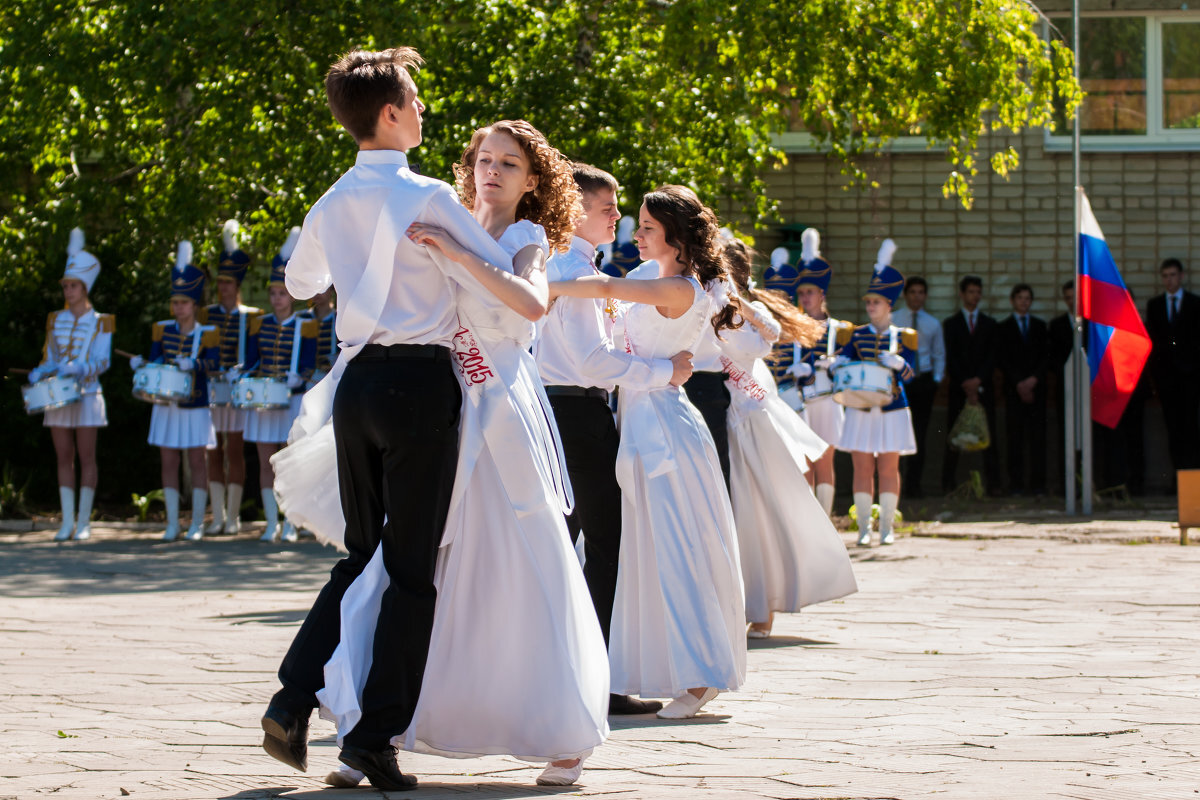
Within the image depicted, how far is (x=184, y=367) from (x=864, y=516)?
5.22m

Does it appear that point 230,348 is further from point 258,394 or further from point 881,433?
point 881,433

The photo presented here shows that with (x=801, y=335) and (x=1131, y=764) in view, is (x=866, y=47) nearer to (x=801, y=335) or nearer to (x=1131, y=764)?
(x=801, y=335)

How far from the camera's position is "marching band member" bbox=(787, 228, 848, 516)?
37.9ft

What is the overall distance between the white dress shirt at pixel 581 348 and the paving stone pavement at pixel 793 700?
45.6 inches

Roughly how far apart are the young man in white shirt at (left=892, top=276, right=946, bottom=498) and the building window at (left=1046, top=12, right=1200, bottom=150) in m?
2.55

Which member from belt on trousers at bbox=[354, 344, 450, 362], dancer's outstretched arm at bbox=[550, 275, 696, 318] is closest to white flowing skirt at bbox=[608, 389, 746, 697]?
dancer's outstretched arm at bbox=[550, 275, 696, 318]

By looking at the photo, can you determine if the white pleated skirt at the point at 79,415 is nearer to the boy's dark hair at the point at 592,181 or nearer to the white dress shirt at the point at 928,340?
the white dress shirt at the point at 928,340

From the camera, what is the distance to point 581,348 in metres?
5.47

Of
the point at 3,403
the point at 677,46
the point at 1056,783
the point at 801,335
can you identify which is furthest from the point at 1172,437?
the point at 1056,783

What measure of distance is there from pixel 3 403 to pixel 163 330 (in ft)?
11.6

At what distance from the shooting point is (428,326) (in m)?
4.25

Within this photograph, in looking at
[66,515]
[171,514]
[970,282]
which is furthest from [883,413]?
[66,515]

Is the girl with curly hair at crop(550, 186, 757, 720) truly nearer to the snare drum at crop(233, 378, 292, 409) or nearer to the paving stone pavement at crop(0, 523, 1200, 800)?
the paving stone pavement at crop(0, 523, 1200, 800)

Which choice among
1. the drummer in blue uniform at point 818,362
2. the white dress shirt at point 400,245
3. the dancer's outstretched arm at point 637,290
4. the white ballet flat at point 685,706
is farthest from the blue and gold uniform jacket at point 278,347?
the white dress shirt at point 400,245
